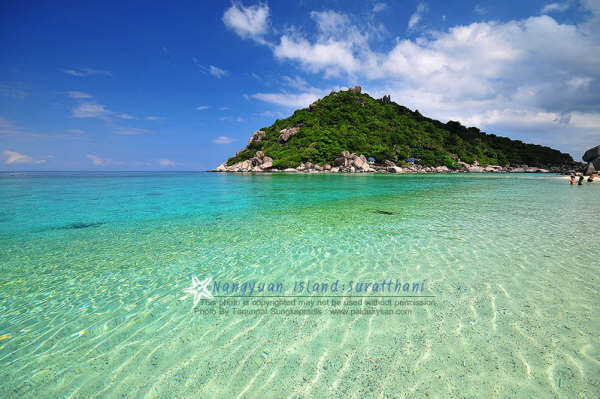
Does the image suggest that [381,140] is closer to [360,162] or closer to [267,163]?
[360,162]

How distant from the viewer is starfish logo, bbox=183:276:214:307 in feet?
16.9

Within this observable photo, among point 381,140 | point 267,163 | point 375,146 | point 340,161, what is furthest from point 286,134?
point 381,140

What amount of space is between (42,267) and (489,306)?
Result: 1114cm

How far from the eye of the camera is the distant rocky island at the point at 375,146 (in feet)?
313

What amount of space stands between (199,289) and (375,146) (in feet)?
353

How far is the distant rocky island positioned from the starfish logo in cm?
8427

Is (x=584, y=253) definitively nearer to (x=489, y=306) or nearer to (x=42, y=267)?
(x=489, y=306)

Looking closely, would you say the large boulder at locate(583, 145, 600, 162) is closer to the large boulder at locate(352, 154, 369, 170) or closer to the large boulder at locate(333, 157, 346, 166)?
the large boulder at locate(352, 154, 369, 170)

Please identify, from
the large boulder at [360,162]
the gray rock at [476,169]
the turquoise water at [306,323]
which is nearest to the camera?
the turquoise water at [306,323]

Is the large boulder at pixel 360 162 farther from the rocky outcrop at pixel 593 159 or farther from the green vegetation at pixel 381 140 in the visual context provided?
the rocky outcrop at pixel 593 159

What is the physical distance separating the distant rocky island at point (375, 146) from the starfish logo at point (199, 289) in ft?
276

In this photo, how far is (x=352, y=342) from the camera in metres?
3.66

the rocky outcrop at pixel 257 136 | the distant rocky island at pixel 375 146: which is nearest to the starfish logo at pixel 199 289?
the distant rocky island at pixel 375 146

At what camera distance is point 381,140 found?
369 feet
